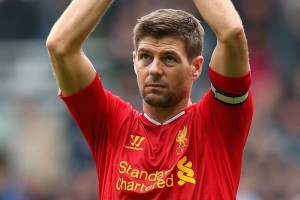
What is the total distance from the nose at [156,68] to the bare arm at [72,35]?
0.39 meters

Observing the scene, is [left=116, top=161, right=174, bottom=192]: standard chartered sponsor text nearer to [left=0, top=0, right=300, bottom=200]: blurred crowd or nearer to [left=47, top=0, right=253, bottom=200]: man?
[left=47, top=0, right=253, bottom=200]: man

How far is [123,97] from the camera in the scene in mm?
11398

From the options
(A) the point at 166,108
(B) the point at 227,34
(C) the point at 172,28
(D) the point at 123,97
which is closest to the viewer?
(B) the point at 227,34

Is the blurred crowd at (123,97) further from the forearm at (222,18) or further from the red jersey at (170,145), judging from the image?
the forearm at (222,18)

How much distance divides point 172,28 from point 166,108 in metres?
0.48

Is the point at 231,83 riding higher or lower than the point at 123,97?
higher

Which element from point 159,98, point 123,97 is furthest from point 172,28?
point 123,97

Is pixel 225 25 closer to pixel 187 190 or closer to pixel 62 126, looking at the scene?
pixel 187 190

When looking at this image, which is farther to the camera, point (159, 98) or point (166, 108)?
point (166, 108)

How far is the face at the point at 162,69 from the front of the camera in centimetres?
527

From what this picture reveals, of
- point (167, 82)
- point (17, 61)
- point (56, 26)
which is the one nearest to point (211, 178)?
point (167, 82)

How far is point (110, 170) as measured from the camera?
5387 millimetres

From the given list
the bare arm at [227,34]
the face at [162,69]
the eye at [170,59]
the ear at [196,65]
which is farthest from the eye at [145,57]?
the bare arm at [227,34]

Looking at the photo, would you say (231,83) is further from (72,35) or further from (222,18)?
(72,35)
